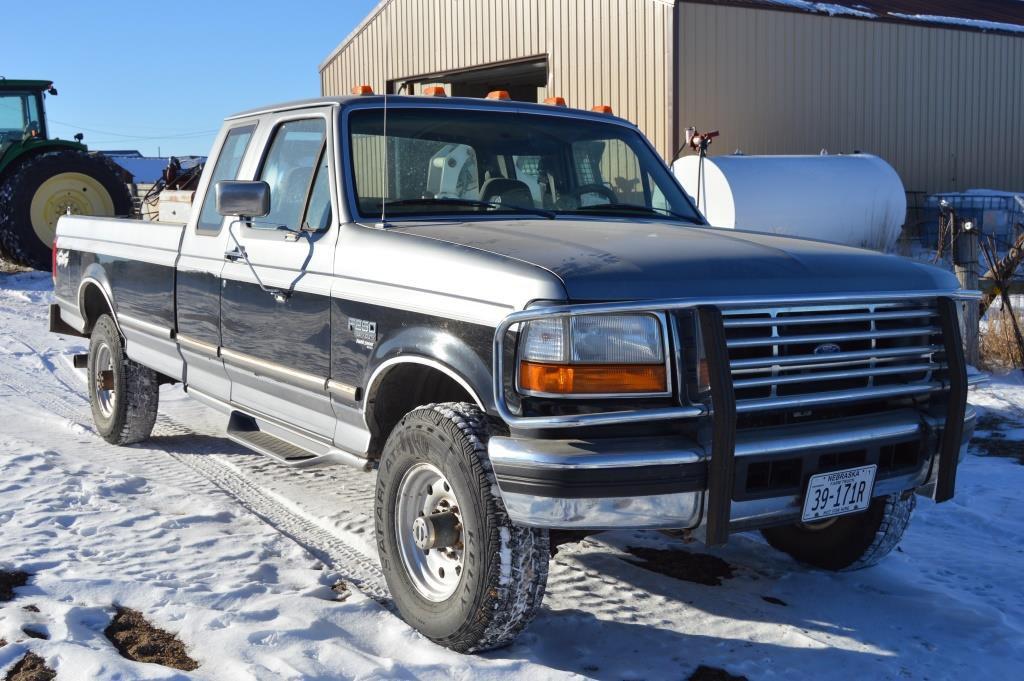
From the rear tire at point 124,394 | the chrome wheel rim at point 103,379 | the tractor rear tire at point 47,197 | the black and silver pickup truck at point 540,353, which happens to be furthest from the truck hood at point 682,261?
the tractor rear tire at point 47,197

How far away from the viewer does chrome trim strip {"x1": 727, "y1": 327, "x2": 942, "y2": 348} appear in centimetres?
342

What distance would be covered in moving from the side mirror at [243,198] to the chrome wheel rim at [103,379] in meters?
2.63

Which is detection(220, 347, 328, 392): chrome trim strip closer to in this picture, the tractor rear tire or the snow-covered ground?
the snow-covered ground

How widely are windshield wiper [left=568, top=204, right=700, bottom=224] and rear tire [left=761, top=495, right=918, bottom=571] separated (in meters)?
1.49

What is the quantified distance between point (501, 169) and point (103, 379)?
3420 millimetres

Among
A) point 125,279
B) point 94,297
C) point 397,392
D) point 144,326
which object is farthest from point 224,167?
point 397,392

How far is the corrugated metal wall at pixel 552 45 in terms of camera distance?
1683 centimetres

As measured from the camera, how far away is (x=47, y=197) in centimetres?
1523

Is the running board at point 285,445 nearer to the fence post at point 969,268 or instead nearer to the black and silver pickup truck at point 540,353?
the black and silver pickup truck at point 540,353

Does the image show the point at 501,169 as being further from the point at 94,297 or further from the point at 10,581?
the point at 94,297

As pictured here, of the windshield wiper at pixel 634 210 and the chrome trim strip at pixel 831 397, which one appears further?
the windshield wiper at pixel 634 210

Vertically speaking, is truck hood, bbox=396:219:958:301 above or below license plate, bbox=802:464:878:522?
above

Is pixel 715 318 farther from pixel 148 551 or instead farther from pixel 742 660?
pixel 148 551

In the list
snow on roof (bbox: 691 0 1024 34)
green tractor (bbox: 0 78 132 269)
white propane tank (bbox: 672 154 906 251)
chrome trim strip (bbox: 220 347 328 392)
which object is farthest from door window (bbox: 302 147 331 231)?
snow on roof (bbox: 691 0 1024 34)
